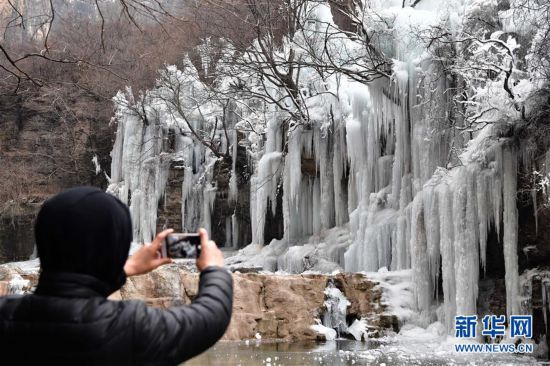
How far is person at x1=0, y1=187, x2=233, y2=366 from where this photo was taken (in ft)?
4.30

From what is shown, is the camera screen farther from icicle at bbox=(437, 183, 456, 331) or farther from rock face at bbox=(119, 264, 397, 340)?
rock face at bbox=(119, 264, 397, 340)

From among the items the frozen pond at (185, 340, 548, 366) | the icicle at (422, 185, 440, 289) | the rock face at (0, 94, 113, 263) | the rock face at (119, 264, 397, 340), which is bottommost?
the frozen pond at (185, 340, 548, 366)

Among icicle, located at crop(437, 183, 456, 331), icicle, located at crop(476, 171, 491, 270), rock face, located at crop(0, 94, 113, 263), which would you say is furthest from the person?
rock face, located at crop(0, 94, 113, 263)

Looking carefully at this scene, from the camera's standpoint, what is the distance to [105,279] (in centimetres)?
140

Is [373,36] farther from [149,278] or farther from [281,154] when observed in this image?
[149,278]

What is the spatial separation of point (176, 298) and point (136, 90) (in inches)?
561

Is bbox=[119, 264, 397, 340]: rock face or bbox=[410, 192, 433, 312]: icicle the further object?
bbox=[410, 192, 433, 312]: icicle

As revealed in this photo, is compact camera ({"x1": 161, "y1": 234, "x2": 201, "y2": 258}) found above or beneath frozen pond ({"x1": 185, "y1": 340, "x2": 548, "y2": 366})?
above

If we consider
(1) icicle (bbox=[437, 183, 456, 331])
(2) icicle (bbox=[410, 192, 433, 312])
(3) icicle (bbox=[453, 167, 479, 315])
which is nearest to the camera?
(3) icicle (bbox=[453, 167, 479, 315])

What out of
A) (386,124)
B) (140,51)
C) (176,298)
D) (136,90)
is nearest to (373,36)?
(386,124)

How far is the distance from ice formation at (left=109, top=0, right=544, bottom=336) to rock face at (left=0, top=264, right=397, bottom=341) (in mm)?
604

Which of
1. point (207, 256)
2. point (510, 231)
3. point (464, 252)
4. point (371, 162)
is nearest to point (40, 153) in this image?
point (371, 162)

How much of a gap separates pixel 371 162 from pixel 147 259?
13809mm

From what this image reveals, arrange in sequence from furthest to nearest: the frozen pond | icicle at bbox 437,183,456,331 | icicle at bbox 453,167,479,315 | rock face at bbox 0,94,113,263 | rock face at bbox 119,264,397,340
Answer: rock face at bbox 0,94,113,263 < rock face at bbox 119,264,397,340 < icicle at bbox 437,183,456,331 < icicle at bbox 453,167,479,315 < the frozen pond
